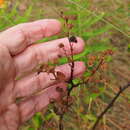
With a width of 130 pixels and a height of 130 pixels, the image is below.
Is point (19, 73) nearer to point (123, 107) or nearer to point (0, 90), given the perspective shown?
point (0, 90)

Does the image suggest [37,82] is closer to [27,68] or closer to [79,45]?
[27,68]

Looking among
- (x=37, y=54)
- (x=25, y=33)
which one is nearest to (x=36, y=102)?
(x=37, y=54)

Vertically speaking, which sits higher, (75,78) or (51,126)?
(75,78)

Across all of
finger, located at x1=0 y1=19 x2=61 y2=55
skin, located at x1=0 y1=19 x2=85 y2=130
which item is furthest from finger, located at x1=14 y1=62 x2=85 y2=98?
finger, located at x1=0 y1=19 x2=61 y2=55

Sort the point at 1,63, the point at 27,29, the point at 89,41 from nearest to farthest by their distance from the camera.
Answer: the point at 1,63
the point at 27,29
the point at 89,41

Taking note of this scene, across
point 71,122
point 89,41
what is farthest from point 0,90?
point 89,41

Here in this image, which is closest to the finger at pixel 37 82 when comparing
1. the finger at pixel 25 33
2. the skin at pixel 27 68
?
the skin at pixel 27 68

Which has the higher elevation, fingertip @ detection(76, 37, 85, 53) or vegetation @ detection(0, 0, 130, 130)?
fingertip @ detection(76, 37, 85, 53)

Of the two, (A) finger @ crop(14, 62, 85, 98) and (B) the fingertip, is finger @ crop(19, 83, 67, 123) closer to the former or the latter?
(A) finger @ crop(14, 62, 85, 98)
